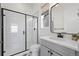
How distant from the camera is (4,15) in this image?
86.7 inches

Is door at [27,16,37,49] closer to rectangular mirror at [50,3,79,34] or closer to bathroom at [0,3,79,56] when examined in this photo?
bathroom at [0,3,79,56]

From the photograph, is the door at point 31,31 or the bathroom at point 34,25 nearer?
the bathroom at point 34,25

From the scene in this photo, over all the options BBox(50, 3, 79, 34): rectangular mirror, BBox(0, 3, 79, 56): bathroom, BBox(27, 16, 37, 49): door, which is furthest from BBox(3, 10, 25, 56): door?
BBox(50, 3, 79, 34): rectangular mirror

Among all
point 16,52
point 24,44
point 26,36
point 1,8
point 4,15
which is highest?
point 1,8

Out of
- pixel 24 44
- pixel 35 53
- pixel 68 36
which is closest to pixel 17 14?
pixel 24 44

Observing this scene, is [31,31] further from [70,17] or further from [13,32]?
[70,17]

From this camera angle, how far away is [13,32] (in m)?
2.47

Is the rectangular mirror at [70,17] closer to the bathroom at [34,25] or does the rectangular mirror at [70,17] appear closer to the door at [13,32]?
the bathroom at [34,25]

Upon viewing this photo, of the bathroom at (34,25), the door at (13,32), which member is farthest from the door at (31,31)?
the door at (13,32)

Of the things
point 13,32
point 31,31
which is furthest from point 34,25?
point 13,32

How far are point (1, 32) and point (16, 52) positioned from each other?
825 mm

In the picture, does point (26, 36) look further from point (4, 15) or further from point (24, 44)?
point (4, 15)

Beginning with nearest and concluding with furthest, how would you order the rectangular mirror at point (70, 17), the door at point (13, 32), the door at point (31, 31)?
the rectangular mirror at point (70, 17), the door at point (13, 32), the door at point (31, 31)

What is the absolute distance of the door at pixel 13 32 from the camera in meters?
2.26
